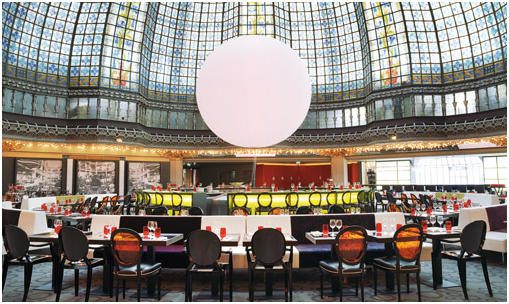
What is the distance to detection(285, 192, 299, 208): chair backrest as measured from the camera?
34.8 feet

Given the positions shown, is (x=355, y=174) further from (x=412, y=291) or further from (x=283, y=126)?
(x=283, y=126)

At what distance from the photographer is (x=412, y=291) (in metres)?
4.63

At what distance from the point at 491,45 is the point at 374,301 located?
71.0 ft

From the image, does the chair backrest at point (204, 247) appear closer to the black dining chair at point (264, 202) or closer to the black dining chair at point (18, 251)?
the black dining chair at point (18, 251)

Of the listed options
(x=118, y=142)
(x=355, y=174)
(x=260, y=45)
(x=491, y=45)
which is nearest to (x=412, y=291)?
(x=260, y=45)

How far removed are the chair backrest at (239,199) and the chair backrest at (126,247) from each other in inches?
242

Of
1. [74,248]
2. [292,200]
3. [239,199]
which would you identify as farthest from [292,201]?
[74,248]

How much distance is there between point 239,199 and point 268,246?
6086 millimetres

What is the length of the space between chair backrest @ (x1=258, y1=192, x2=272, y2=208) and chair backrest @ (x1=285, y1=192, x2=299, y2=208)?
2.01ft

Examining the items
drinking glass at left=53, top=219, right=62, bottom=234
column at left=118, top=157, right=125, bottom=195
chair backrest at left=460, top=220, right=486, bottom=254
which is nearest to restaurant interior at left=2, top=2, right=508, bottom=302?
chair backrest at left=460, top=220, right=486, bottom=254

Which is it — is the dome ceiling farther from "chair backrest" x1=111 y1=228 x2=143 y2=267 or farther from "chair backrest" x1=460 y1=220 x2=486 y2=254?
"chair backrest" x1=111 y1=228 x2=143 y2=267

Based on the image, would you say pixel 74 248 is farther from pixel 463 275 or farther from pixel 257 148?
pixel 463 275

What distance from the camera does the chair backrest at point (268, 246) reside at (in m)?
4.20

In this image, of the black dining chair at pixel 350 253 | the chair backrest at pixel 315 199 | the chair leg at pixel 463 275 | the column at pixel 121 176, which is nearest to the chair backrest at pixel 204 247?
the black dining chair at pixel 350 253
